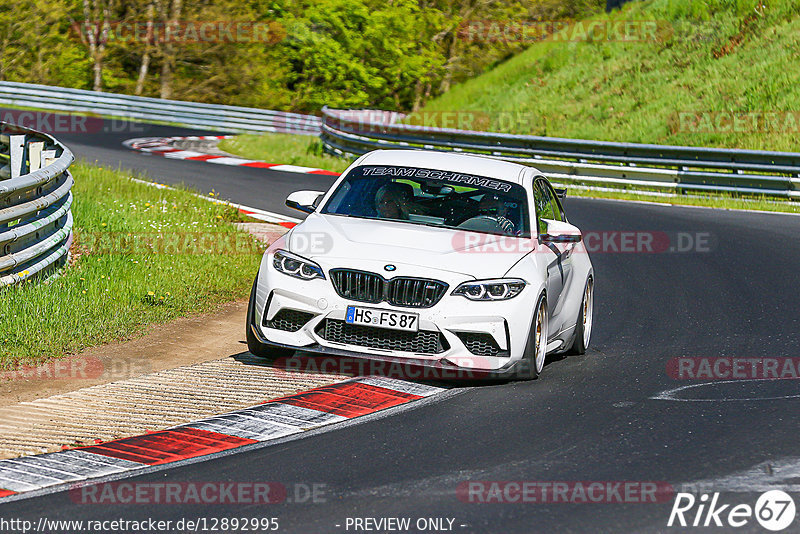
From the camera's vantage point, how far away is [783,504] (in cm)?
517

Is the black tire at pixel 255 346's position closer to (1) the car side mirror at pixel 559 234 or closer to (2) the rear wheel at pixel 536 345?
(2) the rear wheel at pixel 536 345

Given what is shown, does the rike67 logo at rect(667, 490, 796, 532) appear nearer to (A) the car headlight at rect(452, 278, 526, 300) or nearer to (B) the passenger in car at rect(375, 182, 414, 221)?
(A) the car headlight at rect(452, 278, 526, 300)

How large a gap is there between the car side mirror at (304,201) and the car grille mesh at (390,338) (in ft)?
4.90

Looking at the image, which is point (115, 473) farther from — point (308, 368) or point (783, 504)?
point (783, 504)

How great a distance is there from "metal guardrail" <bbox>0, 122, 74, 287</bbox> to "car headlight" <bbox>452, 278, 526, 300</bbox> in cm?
385

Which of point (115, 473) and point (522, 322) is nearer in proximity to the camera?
point (115, 473)

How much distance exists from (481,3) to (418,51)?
4153 mm

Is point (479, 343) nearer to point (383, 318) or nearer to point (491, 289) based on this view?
point (491, 289)

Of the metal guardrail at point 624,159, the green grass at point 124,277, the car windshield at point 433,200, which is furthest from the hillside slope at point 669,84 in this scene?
the car windshield at point 433,200

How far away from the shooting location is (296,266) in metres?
7.99

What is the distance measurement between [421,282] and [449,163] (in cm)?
190

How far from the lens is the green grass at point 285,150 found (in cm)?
2606

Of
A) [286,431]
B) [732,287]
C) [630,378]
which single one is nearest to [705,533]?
[286,431]

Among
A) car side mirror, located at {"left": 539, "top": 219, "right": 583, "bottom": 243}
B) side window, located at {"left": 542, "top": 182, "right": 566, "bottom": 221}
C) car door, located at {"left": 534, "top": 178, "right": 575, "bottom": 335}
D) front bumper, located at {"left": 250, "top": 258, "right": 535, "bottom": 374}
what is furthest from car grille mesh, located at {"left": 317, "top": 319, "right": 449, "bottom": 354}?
side window, located at {"left": 542, "top": 182, "right": 566, "bottom": 221}
